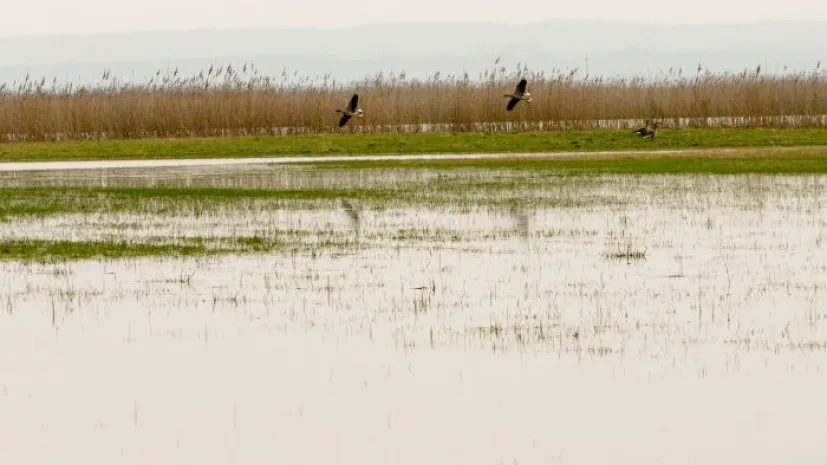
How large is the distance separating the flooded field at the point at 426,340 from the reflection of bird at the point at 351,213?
22 cm

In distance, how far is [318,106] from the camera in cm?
4897

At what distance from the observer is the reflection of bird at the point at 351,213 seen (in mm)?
23172

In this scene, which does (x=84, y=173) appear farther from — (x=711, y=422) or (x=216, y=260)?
(x=711, y=422)

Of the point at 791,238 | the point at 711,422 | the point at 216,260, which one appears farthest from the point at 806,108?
the point at 711,422

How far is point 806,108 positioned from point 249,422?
40422mm

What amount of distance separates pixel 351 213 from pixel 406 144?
2057 cm

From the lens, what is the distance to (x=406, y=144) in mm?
45375

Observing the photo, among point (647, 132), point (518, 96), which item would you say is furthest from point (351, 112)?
point (647, 132)

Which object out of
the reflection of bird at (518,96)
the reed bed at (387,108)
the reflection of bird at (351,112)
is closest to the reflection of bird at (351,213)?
the reflection of bird at (351,112)

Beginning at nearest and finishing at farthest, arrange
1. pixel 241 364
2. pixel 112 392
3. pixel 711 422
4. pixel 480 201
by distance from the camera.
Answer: pixel 711 422, pixel 112 392, pixel 241 364, pixel 480 201

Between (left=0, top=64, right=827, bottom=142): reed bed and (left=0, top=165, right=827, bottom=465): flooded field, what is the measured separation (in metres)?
23.8

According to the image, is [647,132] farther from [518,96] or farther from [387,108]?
[387,108]

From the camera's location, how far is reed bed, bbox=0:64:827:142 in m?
47.9

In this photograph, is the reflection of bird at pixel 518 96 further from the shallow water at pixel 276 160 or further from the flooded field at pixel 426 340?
the flooded field at pixel 426 340
